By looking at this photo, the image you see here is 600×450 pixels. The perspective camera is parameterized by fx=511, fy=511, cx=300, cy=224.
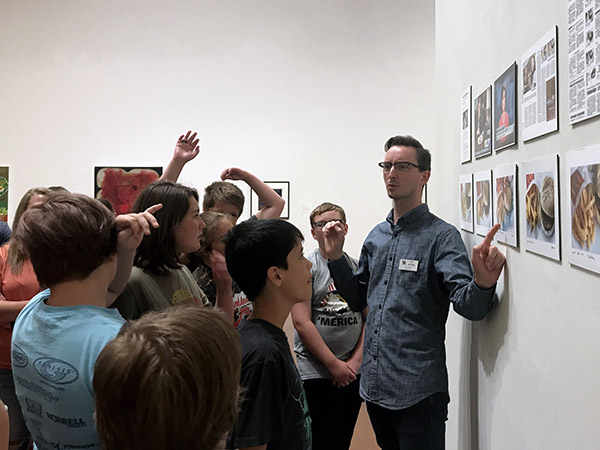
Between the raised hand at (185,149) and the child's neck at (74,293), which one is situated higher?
the raised hand at (185,149)

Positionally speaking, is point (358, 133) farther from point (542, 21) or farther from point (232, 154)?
point (542, 21)

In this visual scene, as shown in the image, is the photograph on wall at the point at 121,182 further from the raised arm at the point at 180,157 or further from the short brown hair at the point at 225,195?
the raised arm at the point at 180,157

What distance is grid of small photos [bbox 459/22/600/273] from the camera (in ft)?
4.05

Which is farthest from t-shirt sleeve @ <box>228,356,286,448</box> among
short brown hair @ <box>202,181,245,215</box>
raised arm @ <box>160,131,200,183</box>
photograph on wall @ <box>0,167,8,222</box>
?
photograph on wall @ <box>0,167,8,222</box>

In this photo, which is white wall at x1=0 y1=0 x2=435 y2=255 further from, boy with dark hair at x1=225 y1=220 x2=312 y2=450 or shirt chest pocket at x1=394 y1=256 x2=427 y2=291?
boy with dark hair at x1=225 y1=220 x2=312 y2=450

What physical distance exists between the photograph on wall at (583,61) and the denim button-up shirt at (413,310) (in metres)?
0.93

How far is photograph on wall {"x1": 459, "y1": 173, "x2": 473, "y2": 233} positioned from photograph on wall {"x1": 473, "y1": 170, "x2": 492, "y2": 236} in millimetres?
90

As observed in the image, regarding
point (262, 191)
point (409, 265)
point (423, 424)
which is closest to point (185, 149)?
point (262, 191)

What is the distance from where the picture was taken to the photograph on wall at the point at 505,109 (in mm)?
1823

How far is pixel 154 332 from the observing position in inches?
35.5

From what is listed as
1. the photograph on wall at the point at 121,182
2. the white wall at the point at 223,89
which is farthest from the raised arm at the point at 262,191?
the photograph on wall at the point at 121,182

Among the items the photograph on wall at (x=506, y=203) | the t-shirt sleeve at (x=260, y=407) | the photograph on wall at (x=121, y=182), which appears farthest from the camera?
the photograph on wall at (x=121, y=182)

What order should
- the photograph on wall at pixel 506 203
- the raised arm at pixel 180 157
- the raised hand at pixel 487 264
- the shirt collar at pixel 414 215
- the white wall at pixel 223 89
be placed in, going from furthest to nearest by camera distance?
the white wall at pixel 223 89
the raised arm at pixel 180 157
the shirt collar at pixel 414 215
the raised hand at pixel 487 264
the photograph on wall at pixel 506 203

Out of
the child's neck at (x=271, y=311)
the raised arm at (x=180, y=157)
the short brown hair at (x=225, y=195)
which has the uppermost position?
the raised arm at (x=180, y=157)
